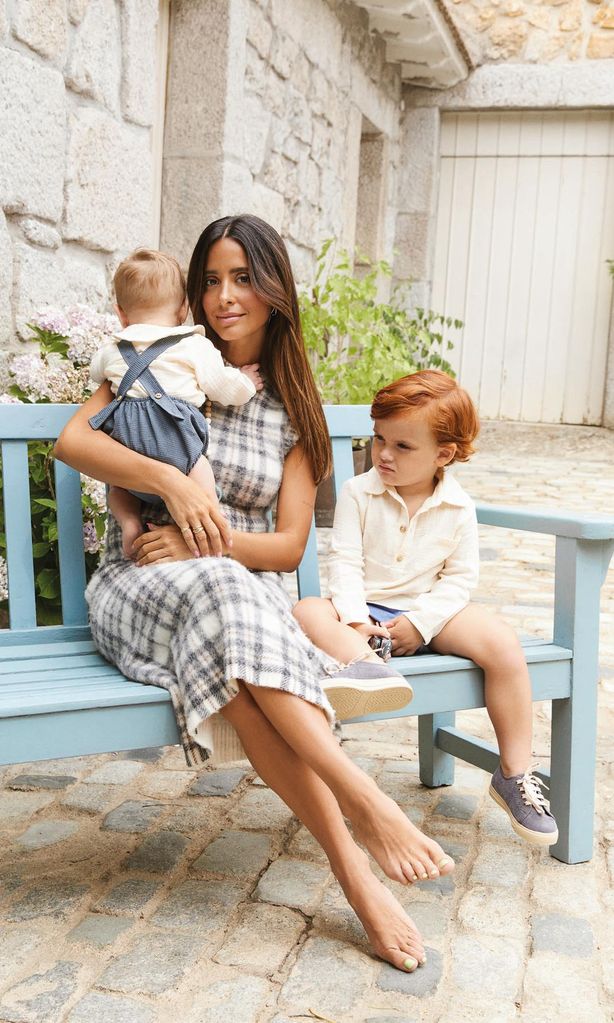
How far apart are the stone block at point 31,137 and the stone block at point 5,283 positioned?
0.09 metres

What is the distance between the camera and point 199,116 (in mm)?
4758

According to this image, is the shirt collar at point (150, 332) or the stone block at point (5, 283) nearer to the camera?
the shirt collar at point (150, 332)

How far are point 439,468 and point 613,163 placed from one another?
306 inches

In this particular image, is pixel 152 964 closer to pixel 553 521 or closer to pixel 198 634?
pixel 198 634

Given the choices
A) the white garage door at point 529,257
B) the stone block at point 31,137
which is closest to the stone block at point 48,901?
the stone block at point 31,137

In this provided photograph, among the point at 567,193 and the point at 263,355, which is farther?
the point at 567,193

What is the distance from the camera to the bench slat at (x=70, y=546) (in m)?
2.36

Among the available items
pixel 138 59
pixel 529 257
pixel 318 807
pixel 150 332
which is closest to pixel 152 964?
pixel 318 807

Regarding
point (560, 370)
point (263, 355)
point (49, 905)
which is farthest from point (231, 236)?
point (560, 370)

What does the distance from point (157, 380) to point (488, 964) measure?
1.24 metres

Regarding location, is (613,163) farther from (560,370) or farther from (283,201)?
(283,201)

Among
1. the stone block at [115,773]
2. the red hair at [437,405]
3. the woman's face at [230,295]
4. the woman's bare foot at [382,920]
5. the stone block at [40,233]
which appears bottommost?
the stone block at [115,773]

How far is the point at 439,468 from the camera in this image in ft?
7.77

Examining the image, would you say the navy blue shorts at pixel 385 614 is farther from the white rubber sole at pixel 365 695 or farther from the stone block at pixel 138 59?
the stone block at pixel 138 59
